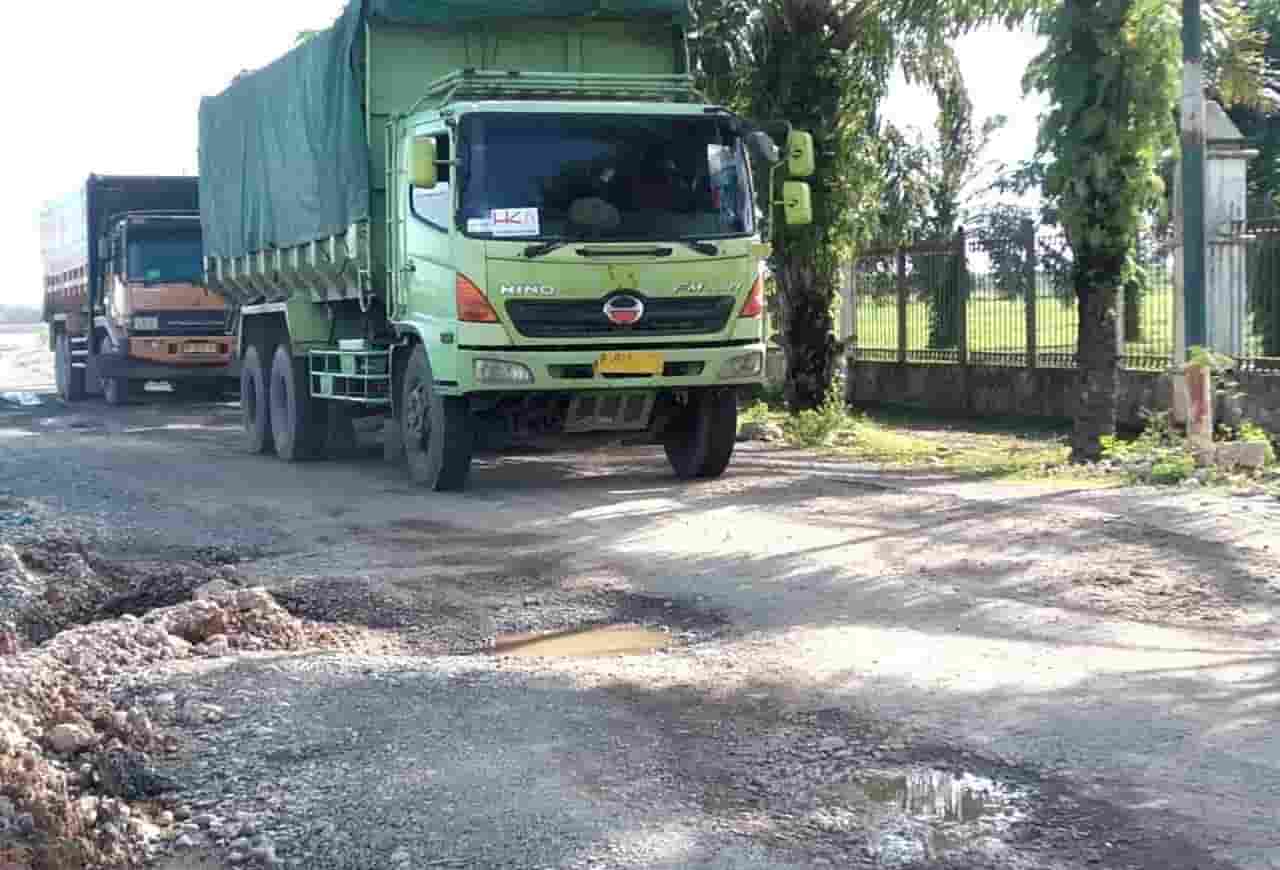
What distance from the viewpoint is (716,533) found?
1036 cm

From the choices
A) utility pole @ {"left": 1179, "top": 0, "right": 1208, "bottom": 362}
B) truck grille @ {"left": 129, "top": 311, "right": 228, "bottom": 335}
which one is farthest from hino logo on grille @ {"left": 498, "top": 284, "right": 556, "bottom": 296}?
truck grille @ {"left": 129, "top": 311, "right": 228, "bottom": 335}

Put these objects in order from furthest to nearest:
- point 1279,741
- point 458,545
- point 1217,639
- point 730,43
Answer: point 730,43
point 458,545
point 1217,639
point 1279,741

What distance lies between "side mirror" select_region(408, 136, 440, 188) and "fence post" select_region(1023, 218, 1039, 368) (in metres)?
8.66

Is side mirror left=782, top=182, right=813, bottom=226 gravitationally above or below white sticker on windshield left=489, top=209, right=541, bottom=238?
above

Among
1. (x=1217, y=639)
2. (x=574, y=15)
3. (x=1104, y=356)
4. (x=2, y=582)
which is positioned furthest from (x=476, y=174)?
(x=1217, y=639)

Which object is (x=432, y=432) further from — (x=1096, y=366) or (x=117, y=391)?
(x=117, y=391)

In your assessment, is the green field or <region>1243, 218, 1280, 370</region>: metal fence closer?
<region>1243, 218, 1280, 370</region>: metal fence

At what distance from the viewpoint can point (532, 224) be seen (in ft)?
38.1

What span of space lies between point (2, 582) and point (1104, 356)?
28.2 feet

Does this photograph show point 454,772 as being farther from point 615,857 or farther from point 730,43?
point 730,43

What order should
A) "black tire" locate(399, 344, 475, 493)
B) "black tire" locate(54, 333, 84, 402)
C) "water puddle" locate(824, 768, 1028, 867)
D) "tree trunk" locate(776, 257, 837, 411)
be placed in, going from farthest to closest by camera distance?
1. "black tire" locate(54, 333, 84, 402)
2. "tree trunk" locate(776, 257, 837, 411)
3. "black tire" locate(399, 344, 475, 493)
4. "water puddle" locate(824, 768, 1028, 867)

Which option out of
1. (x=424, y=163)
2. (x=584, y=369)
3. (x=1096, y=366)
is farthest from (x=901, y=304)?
(x=424, y=163)

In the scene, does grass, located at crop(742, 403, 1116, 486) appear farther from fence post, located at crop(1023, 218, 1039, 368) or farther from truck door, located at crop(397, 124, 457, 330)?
truck door, located at crop(397, 124, 457, 330)

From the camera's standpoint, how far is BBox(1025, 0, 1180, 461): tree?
12.9 metres
